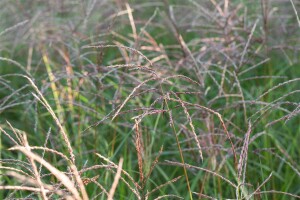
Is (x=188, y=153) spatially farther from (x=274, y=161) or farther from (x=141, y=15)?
(x=141, y=15)

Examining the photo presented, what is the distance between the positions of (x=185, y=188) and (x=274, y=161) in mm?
347

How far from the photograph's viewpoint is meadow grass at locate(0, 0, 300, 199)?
1.83 m

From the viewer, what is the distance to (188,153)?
2473mm

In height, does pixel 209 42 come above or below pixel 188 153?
above

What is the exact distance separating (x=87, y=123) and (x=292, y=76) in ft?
3.53

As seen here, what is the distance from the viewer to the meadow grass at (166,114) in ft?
6.00

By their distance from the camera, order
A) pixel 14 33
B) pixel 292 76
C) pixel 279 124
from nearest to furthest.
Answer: pixel 279 124, pixel 292 76, pixel 14 33

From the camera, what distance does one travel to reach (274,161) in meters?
2.31

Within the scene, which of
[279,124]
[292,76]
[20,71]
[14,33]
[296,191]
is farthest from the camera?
[14,33]

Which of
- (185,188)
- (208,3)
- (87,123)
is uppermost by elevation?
(208,3)

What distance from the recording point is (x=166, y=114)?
2316 mm

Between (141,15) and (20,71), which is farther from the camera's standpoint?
(141,15)

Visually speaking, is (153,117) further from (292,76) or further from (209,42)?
(292,76)

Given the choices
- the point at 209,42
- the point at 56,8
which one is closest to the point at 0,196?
the point at 209,42
